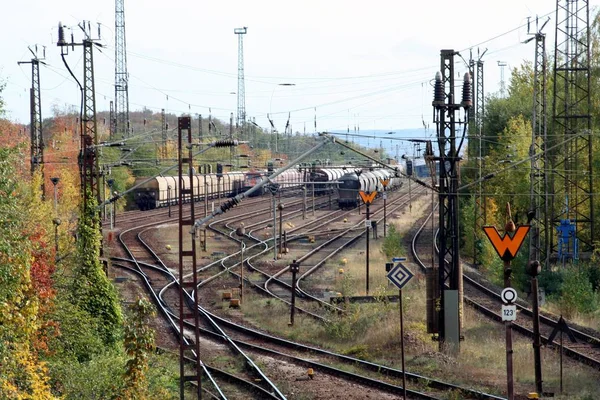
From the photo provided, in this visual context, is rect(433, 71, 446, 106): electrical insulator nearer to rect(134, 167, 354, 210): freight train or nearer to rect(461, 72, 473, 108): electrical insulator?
rect(461, 72, 473, 108): electrical insulator

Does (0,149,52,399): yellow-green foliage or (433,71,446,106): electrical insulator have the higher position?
(433,71,446,106): electrical insulator

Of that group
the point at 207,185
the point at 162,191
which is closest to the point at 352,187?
the point at 207,185

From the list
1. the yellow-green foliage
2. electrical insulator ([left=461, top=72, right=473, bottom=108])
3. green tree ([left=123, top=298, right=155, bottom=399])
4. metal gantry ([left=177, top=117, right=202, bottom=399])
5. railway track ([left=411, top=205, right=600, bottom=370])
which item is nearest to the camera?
the yellow-green foliage

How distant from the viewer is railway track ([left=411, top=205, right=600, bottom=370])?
22.9m

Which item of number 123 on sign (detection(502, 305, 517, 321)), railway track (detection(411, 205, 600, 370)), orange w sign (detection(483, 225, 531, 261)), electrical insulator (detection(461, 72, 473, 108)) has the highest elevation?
electrical insulator (detection(461, 72, 473, 108))

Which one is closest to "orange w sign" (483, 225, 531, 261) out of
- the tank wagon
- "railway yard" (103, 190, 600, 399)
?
"railway yard" (103, 190, 600, 399)

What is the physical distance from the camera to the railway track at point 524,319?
22875mm

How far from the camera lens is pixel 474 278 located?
122 feet

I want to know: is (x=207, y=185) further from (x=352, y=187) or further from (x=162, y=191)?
(x=352, y=187)

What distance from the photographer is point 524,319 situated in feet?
93.0

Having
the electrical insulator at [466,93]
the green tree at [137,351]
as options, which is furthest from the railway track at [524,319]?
the green tree at [137,351]

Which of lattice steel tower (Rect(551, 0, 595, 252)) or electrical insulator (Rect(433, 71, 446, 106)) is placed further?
lattice steel tower (Rect(551, 0, 595, 252))

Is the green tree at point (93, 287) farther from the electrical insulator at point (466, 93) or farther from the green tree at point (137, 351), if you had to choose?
the electrical insulator at point (466, 93)

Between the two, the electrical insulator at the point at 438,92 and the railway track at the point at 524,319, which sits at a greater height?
the electrical insulator at the point at 438,92
